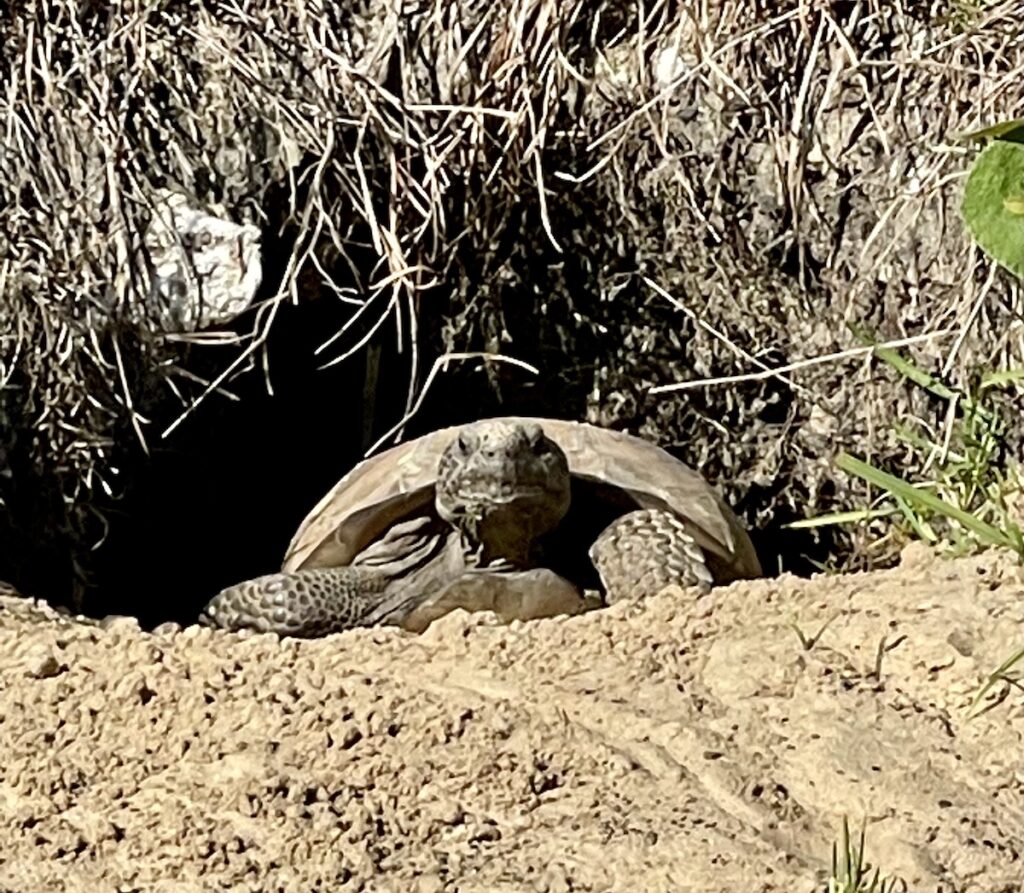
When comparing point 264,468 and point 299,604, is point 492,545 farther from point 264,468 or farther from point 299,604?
point 264,468

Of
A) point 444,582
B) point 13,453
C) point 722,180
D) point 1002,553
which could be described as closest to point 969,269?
point 722,180

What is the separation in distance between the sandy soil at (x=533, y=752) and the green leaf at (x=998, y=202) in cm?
64

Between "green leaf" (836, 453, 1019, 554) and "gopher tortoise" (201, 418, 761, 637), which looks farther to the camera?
"gopher tortoise" (201, 418, 761, 637)

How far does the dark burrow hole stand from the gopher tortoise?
9.5 inches

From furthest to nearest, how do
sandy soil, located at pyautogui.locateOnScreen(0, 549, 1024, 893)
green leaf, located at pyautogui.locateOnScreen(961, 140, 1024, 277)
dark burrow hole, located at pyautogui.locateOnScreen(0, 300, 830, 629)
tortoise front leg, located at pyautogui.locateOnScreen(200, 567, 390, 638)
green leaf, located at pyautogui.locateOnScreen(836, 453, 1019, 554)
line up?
dark burrow hole, located at pyautogui.locateOnScreen(0, 300, 830, 629) < tortoise front leg, located at pyautogui.locateOnScreen(200, 567, 390, 638) < green leaf, located at pyautogui.locateOnScreen(836, 453, 1019, 554) < sandy soil, located at pyautogui.locateOnScreen(0, 549, 1024, 893) < green leaf, located at pyautogui.locateOnScreen(961, 140, 1024, 277)

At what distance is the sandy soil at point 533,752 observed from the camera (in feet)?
6.32

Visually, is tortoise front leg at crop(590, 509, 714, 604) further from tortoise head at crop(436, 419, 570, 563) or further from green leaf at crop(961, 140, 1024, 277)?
green leaf at crop(961, 140, 1024, 277)

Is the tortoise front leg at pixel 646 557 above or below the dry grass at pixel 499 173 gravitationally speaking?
below

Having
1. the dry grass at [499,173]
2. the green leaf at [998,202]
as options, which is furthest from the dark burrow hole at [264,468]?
the green leaf at [998,202]

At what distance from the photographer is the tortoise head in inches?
142

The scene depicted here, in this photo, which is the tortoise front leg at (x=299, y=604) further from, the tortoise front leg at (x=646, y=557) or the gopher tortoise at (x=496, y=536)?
the tortoise front leg at (x=646, y=557)

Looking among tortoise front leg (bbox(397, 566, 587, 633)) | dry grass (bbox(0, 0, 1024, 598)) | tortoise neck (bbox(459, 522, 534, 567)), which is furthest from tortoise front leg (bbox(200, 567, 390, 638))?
dry grass (bbox(0, 0, 1024, 598))

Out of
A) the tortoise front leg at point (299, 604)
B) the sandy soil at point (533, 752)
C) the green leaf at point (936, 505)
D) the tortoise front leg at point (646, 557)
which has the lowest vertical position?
the tortoise front leg at point (299, 604)

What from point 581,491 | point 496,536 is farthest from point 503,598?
point 581,491
